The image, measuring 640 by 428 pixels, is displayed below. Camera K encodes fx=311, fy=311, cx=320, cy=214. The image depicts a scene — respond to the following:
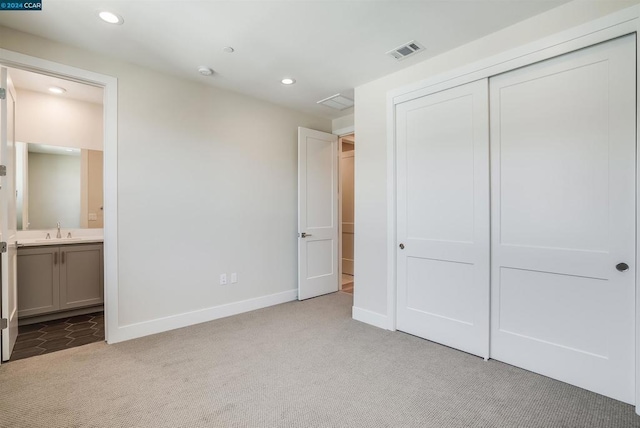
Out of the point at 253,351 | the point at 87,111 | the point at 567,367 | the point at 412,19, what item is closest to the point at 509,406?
the point at 567,367

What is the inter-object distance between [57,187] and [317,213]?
11.3 ft

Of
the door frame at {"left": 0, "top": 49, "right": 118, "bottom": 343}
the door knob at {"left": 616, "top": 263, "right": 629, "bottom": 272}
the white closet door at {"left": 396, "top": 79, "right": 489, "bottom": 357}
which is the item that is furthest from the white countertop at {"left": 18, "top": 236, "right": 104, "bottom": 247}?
the door knob at {"left": 616, "top": 263, "right": 629, "bottom": 272}

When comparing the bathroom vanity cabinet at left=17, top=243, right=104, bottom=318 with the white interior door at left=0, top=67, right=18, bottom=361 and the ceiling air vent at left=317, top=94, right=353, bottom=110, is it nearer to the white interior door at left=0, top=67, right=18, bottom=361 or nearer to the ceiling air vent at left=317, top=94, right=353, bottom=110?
the white interior door at left=0, top=67, right=18, bottom=361

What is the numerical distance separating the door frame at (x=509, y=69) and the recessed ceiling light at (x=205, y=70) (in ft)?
6.10

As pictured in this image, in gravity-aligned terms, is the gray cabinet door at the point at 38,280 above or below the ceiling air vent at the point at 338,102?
below

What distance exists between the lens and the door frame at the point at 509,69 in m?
1.92

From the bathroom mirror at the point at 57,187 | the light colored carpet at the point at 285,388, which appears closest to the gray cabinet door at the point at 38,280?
the bathroom mirror at the point at 57,187

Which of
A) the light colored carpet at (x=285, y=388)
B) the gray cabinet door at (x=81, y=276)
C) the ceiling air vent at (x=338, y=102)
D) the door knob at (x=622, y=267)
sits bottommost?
the light colored carpet at (x=285, y=388)

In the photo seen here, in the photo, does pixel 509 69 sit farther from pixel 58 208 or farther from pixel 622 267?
pixel 58 208

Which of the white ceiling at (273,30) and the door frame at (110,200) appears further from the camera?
the door frame at (110,200)

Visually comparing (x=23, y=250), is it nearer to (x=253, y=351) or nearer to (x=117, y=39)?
(x=117, y=39)

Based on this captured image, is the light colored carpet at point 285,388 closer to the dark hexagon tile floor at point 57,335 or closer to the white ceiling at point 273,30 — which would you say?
the dark hexagon tile floor at point 57,335

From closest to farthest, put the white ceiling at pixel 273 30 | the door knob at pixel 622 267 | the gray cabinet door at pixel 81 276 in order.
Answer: the door knob at pixel 622 267 → the white ceiling at pixel 273 30 → the gray cabinet door at pixel 81 276

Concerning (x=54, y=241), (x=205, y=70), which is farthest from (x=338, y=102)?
(x=54, y=241)
